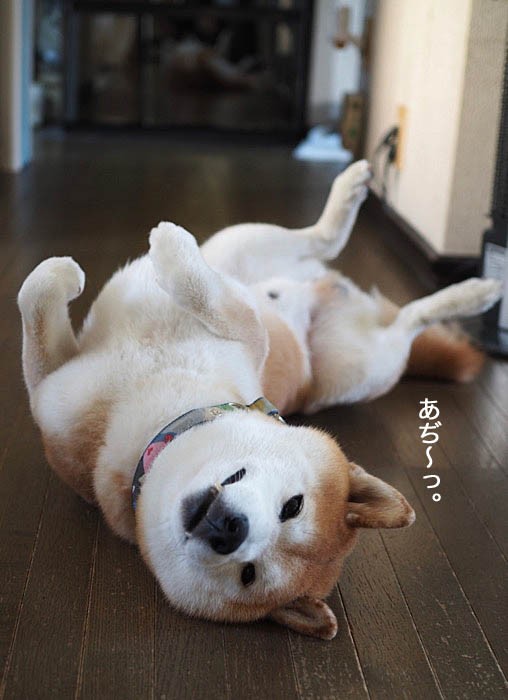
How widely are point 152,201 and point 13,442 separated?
2823 millimetres

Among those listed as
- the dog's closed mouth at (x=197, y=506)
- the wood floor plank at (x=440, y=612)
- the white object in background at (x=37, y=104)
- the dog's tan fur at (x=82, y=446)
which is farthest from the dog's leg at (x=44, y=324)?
the white object in background at (x=37, y=104)

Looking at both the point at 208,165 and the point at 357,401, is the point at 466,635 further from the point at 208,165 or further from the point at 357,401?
the point at 208,165

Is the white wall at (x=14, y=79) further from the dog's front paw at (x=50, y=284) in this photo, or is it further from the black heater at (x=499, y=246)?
the dog's front paw at (x=50, y=284)

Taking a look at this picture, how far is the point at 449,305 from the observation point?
2303 millimetres

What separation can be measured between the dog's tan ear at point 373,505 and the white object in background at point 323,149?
4894 mm

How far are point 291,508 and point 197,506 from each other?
0.43 ft

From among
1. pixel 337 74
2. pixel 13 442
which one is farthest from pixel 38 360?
pixel 337 74

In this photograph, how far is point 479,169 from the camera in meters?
3.22

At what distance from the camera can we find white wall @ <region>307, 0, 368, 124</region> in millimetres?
6941

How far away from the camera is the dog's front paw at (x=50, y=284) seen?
5.43 ft

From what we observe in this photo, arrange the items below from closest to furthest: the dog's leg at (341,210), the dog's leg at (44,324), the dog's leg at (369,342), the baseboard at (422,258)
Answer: the dog's leg at (44,324) → the dog's leg at (369,342) → the dog's leg at (341,210) → the baseboard at (422,258)

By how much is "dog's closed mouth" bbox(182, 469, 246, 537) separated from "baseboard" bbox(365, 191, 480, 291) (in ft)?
7.24

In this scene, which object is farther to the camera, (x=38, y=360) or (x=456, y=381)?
(x=456, y=381)

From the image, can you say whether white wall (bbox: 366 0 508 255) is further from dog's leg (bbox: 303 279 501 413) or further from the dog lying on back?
the dog lying on back
